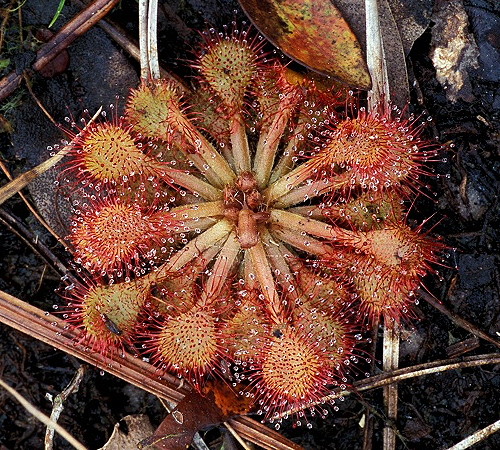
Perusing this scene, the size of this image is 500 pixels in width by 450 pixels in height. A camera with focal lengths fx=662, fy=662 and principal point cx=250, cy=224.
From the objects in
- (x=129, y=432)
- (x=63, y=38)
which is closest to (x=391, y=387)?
(x=129, y=432)

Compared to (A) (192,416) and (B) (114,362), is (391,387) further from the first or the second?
(B) (114,362)

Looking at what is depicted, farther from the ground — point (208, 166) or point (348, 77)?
point (348, 77)

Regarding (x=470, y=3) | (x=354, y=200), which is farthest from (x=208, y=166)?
(x=470, y=3)

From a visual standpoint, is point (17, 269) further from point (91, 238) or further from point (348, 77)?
point (348, 77)

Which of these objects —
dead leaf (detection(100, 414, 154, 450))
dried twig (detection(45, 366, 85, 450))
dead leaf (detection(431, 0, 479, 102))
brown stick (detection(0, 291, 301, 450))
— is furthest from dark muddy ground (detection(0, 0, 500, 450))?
dried twig (detection(45, 366, 85, 450))

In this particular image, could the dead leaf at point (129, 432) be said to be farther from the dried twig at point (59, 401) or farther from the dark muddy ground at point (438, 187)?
the dark muddy ground at point (438, 187)

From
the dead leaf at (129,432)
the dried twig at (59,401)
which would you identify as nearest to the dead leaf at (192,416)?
the dead leaf at (129,432)
